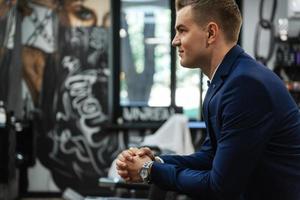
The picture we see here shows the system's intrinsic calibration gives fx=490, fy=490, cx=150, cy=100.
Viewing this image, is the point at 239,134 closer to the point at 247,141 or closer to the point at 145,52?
the point at 247,141

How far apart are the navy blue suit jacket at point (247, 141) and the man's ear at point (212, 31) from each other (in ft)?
0.23

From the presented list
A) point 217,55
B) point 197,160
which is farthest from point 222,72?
point 197,160

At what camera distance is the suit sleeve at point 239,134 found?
1282 millimetres

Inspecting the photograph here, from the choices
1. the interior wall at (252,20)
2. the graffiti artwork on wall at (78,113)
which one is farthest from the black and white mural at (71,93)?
the interior wall at (252,20)

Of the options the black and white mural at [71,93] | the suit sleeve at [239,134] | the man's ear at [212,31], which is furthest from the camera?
the black and white mural at [71,93]

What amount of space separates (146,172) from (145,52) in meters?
3.71

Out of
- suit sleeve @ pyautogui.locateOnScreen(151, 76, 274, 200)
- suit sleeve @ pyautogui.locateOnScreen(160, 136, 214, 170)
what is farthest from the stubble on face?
suit sleeve @ pyautogui.locateOnScreen(160, 136, 214, 170)

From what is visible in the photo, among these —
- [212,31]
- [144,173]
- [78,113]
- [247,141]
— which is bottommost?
[78,113]

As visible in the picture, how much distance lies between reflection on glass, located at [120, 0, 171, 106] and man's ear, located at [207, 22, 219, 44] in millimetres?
3677

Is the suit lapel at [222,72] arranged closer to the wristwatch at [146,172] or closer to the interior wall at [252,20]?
the wristwatch at [146,172]

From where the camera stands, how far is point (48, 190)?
16.9ft

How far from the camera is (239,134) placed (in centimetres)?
128

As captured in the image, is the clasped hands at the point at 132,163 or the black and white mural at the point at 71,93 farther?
the black and white mural at the point at 71,93

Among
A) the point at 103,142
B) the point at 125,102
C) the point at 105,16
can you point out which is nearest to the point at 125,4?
the point at 105,16
